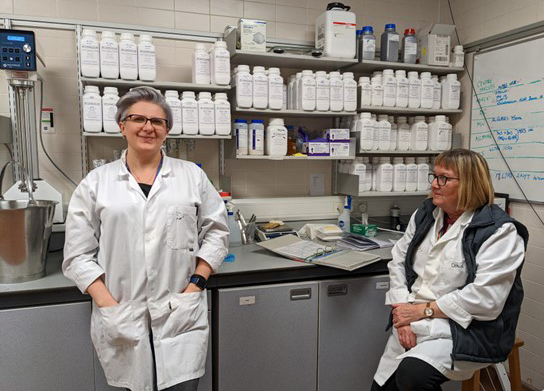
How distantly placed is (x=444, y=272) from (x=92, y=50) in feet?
6.35

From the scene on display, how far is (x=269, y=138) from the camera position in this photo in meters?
2.51

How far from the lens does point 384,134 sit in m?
2.70

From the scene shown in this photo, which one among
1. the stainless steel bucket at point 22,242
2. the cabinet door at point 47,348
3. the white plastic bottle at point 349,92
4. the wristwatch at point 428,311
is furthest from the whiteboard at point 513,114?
the stainless steel bucket at point 22,242

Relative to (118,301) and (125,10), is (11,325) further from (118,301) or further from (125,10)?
(125,10)

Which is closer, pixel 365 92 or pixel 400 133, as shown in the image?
pixel 365 92

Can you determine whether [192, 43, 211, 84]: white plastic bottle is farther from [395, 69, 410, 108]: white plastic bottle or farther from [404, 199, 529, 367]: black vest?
[404, 199, 529, 367]: black vest

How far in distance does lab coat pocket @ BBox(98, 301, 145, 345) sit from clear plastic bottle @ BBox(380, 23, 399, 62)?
2.19m

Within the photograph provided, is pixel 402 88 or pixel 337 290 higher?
pixel 402 88

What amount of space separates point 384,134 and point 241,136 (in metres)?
0.92

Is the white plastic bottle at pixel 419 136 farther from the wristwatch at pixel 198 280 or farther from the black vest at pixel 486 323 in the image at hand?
the wristwatch at pixel 198 280

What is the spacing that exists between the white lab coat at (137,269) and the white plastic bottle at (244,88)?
919mm

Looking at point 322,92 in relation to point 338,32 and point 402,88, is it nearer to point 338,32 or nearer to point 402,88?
point 338,32

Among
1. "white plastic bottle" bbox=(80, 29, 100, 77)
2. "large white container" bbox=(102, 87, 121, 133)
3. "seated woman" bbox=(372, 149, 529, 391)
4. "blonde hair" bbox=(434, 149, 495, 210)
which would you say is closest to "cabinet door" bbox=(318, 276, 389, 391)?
"seated woman" bbox=(372, 149, 529, 391)

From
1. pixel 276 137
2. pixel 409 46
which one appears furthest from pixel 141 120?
pixel 409 46
